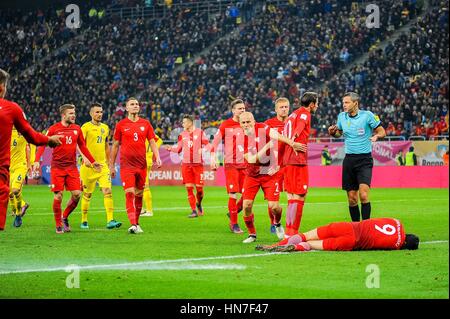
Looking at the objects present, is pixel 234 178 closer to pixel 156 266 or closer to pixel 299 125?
pixel 299 125

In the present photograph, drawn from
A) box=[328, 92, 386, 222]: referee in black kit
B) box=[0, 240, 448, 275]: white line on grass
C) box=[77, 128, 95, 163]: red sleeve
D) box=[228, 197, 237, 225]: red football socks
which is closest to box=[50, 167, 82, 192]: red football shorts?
box=[77, 128, 95, 163]: red sleeve

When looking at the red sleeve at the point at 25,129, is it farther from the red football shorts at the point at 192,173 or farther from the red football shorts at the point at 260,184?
the red football shorts at the point at 192,173

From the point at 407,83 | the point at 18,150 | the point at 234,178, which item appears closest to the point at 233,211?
the point at 234,178

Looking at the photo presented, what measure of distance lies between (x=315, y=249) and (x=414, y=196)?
16.3 metres

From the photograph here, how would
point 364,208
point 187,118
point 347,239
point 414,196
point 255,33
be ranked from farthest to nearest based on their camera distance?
1. point 255,33
2. point 414,196
3. point 187,118
4. point 364,208
5. point 347,239

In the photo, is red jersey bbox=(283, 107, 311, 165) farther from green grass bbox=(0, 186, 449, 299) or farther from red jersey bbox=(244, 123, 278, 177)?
green grass bbox=(0, 186, 449, 299)

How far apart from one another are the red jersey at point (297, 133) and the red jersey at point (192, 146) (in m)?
8.27

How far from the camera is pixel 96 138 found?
17.1m

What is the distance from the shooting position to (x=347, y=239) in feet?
36.6

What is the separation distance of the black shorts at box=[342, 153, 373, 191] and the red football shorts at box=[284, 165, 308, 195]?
2255 mm

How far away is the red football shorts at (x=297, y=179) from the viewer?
484 inches

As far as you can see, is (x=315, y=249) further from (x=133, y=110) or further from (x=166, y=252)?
(x=133, y=110)

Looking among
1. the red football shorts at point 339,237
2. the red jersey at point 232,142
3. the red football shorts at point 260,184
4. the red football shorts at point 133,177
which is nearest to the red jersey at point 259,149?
the red football shorts at point 260,184
